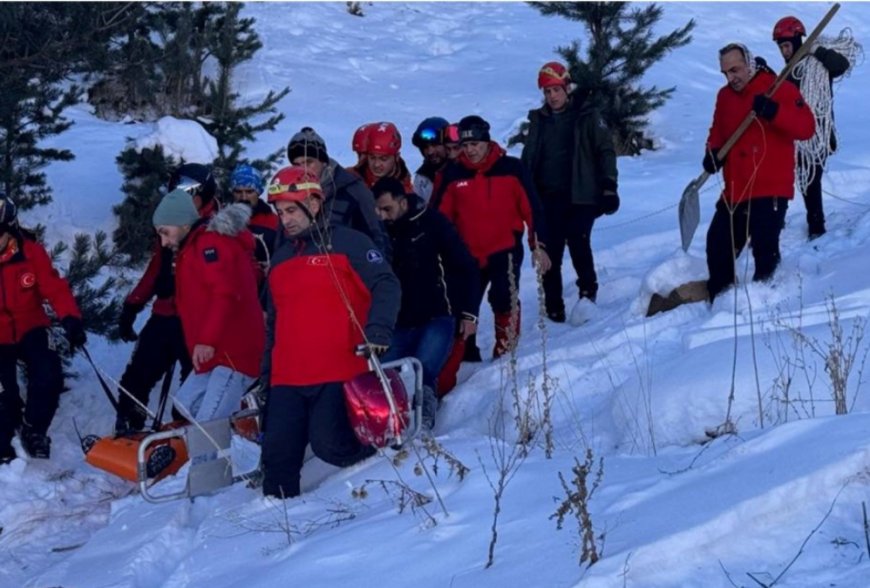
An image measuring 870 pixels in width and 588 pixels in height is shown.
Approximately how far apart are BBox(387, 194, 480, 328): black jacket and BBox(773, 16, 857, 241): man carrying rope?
3.06 m

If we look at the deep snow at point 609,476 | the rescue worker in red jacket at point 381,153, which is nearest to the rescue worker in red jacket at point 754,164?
the deep snow at point 609,476

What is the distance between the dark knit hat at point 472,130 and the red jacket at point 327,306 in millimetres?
2143

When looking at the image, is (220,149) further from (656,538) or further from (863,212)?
(656,538)

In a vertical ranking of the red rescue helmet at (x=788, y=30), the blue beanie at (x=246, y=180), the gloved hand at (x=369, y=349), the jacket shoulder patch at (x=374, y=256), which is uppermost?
the red rescue helmet at (x=788, y=30)

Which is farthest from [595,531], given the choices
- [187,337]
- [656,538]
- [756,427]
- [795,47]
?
[795,47]

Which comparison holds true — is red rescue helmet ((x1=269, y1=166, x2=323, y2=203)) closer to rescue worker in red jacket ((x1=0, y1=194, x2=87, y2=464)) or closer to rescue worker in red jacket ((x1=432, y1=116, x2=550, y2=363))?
rescue worker in red jacket ((x1=432, y1=116, x2=550, y2=363))

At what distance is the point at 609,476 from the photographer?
4480 mm

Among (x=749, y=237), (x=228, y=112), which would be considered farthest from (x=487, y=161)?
(x=228, y=112)

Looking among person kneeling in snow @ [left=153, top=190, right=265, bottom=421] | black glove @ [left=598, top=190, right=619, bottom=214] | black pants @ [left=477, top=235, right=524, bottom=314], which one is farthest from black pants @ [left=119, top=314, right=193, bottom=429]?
black glove @ [left=598, top=190, right=619, bottom=214]

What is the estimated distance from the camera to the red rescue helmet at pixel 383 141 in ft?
23.9

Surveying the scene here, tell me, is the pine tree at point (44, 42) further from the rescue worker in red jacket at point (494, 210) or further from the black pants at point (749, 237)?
the black pants at point (749, 237)

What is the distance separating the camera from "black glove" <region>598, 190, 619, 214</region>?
8447mm

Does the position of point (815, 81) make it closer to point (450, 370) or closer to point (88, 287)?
point (450, 370)

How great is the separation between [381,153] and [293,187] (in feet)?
5.59
